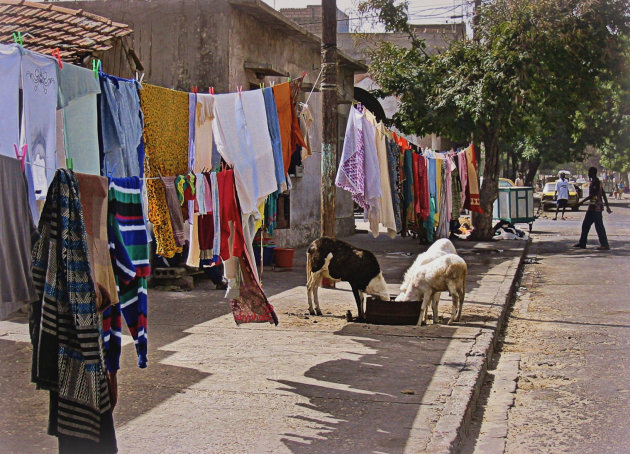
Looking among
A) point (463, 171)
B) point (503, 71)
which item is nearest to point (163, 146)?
point (463, 171)

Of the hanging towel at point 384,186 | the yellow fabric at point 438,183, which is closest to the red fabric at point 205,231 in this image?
the hanging towel at point 384,186

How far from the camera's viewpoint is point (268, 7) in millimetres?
13383

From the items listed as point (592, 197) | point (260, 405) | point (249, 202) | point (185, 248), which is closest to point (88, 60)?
point (185, 248)

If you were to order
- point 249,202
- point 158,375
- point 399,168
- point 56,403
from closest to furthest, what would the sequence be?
point 56,403
point 158,375
point 249,202
point 399,168

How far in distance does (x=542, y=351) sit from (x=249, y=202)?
139 inches

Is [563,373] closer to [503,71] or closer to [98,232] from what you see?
[98,232]

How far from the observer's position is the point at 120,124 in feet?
20.2

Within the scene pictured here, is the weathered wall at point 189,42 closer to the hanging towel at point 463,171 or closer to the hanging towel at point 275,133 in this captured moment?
the hanging towel at point 275,133

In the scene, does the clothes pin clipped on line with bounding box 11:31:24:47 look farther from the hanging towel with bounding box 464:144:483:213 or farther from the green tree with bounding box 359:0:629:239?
the green tree with bounding box 359:0:629:239

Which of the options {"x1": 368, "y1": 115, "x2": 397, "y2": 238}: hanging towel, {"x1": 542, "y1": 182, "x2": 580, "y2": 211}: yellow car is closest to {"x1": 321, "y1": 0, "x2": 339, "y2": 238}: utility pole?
{"x1": 368, "y1": 115, "x2": 397, "y2": 238}: hanging towel

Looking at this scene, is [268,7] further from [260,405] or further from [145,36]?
[260,405]

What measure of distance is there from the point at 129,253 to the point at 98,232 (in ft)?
1.43

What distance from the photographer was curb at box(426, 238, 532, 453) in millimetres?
4926

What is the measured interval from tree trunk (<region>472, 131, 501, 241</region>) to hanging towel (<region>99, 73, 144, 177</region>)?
49.4 feet
